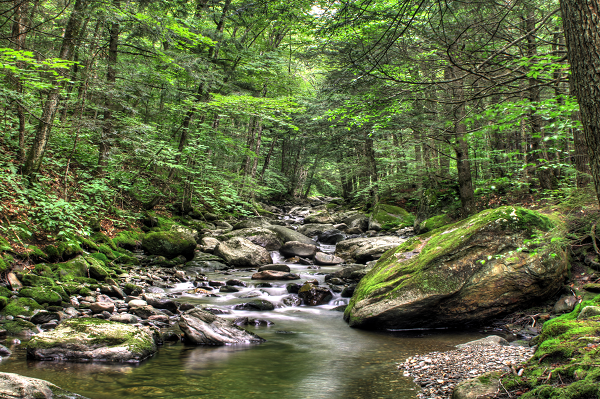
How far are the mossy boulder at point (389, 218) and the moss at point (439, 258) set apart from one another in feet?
36.6

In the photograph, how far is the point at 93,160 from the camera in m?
12.7

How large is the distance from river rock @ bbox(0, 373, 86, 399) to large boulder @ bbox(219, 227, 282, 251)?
11.7 meters

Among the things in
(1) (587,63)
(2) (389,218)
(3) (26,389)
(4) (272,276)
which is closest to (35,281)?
(3) (26,389)

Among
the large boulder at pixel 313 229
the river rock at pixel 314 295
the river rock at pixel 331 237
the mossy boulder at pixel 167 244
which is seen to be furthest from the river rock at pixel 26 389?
the large boulder at pixel 313 229

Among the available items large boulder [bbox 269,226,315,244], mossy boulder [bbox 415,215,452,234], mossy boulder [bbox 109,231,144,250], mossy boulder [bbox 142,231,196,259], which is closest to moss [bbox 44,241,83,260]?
mossy boulder [bbox 109,231,144,250]

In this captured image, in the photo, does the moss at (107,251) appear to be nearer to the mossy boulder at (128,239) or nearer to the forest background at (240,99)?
the mossy boulder at (128,239)

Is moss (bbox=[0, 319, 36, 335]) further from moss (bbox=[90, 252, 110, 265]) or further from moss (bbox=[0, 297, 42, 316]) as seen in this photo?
moss (bbox=[90, 252, 110, 265])

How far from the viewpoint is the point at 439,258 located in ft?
21.4

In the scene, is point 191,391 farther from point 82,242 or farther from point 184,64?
point 184,64

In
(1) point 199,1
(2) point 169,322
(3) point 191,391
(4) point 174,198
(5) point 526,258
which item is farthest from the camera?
(4) point 174,198

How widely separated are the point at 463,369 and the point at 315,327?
145 inches

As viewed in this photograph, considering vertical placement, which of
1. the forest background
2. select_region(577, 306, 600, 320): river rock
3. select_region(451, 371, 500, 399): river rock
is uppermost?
the forest background

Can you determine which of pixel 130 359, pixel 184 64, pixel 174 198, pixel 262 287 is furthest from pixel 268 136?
pixel 130 359

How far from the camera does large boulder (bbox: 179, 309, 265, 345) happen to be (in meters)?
5.89
